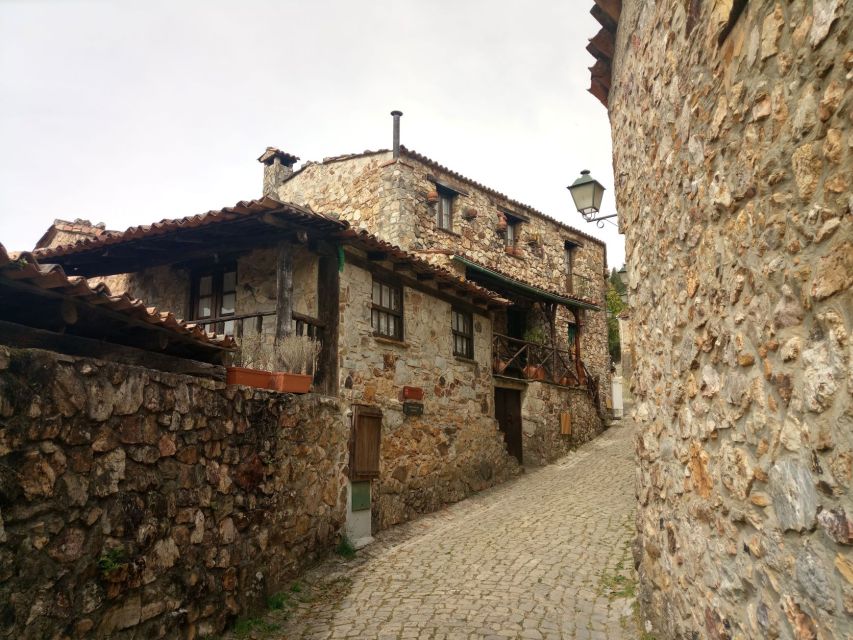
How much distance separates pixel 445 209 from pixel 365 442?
904 centimetres

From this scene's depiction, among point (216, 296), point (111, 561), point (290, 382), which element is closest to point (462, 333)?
point (216, 296)

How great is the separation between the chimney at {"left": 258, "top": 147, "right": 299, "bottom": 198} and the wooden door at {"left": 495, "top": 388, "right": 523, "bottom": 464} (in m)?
8.37

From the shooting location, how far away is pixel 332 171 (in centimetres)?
1691

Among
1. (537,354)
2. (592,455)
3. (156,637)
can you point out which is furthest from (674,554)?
(537,354)

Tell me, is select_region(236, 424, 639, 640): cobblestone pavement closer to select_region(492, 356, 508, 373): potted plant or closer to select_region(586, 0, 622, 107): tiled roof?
select_region(492, 356, 508, 373): potted plant

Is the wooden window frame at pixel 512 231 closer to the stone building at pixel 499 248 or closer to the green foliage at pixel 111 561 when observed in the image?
the stone building at pixel 499 248

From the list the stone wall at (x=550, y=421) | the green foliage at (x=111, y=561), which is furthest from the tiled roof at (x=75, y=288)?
the stone wall at (x=550, y=421)

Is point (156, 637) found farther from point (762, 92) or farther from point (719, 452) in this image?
point (762, 92)

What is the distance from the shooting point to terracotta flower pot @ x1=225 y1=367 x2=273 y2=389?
242 inches

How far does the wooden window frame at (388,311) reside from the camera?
1022 centimetres

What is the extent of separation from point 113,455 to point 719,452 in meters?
3.81

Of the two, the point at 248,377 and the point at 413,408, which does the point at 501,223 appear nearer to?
the point at 413,408

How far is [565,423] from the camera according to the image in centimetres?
1639

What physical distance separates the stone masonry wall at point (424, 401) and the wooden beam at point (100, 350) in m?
3.63
